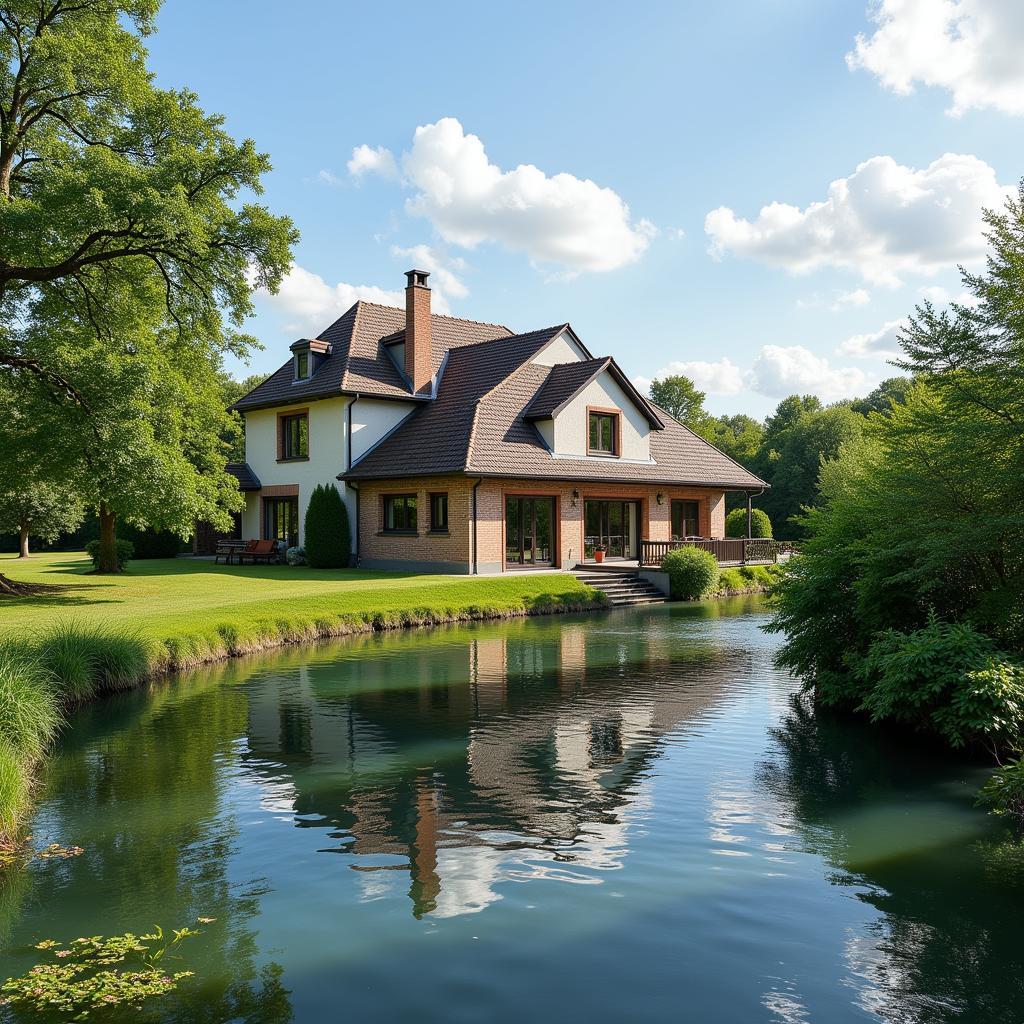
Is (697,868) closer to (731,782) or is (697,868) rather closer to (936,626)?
(731,782)

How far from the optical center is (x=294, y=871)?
21.6ft

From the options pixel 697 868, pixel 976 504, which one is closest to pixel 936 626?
pixel 976 504

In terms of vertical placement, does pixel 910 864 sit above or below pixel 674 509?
below

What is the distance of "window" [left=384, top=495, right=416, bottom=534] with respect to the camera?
28.6 meters

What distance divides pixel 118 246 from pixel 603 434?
1650cm

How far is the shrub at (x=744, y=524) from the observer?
4138 centimetres

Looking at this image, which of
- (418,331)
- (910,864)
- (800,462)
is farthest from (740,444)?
(910,864)

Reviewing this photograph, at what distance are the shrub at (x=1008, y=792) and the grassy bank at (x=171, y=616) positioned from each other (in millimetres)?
8314

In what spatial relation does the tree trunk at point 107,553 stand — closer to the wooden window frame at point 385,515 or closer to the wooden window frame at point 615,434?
the wooden window frame at point 385,515

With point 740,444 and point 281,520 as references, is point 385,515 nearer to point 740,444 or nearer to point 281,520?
point 281,520

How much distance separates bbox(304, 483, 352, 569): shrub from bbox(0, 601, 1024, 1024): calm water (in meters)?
17.4

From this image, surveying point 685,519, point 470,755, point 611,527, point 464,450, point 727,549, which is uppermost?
point 464,450

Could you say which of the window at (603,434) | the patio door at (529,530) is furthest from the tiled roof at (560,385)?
the patio door at (529,530)

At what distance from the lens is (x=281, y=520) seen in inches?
1325
